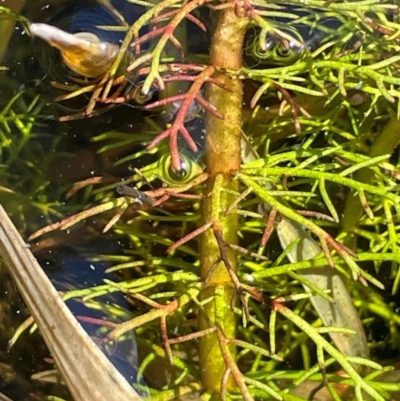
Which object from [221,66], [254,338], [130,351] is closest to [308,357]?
[254,338]

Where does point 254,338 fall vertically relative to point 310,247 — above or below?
below

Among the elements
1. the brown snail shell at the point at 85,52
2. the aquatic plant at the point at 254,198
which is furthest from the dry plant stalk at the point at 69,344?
the brown snail shell at the point at 85,52

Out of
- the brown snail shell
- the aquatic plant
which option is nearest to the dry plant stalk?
the aquatic plant

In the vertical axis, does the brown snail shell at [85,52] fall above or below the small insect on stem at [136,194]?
above

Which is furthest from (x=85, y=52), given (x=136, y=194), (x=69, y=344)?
(x=69, y=344)

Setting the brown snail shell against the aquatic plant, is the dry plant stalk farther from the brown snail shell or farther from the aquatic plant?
the brown snail shell

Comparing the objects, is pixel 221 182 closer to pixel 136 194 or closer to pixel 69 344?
pixel 136 194

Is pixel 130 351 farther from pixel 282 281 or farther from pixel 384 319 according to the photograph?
pixel 384 319

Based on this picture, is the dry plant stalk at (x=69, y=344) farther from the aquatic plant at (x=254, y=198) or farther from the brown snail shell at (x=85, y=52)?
the brown snail shell at (x=85, y=52)
